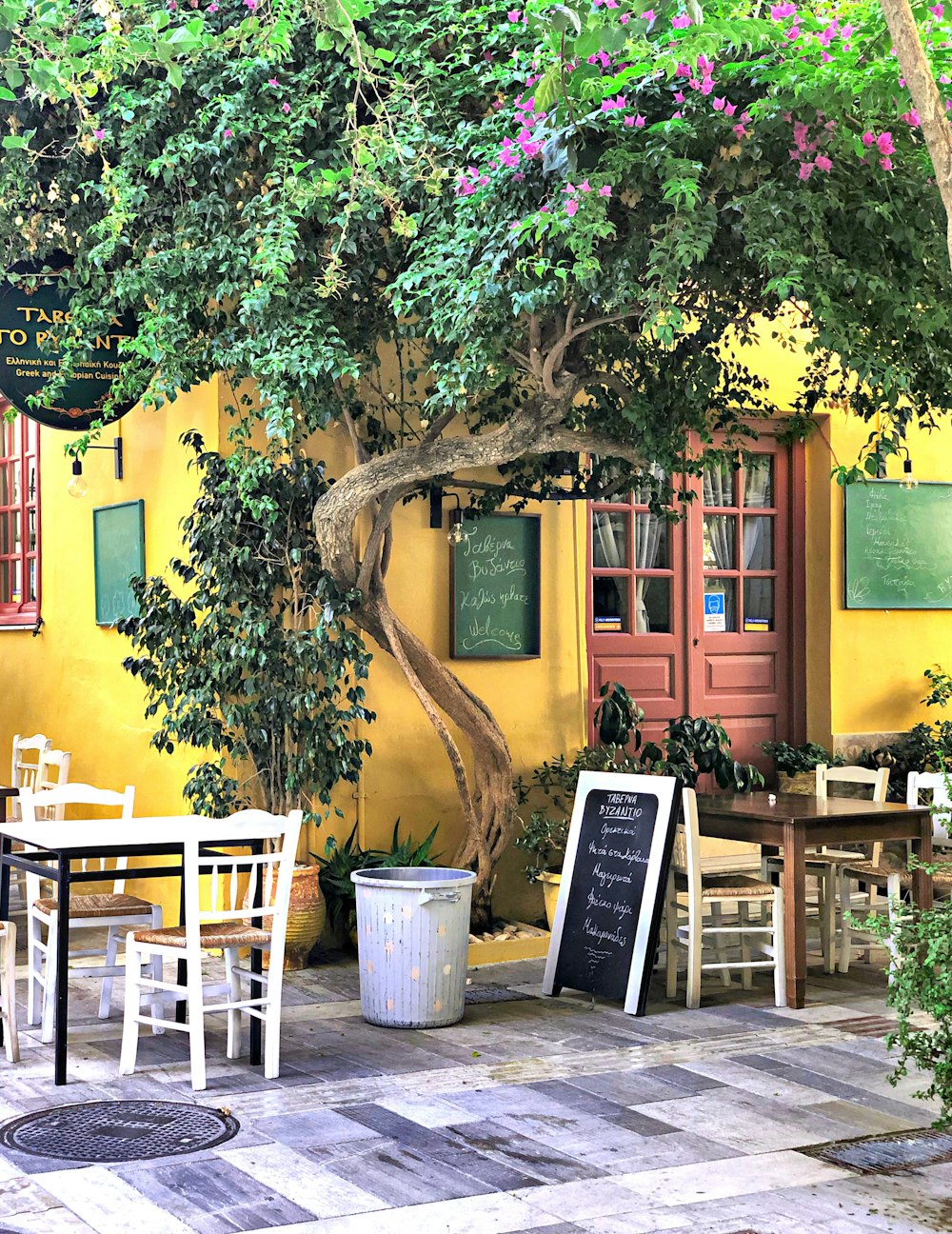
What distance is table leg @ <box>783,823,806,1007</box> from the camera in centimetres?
655

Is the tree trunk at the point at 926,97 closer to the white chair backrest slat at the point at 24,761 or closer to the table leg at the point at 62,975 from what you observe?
the table leg at the point at 62,975

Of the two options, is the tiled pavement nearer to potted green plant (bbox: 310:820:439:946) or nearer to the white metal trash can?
the white metal trash can

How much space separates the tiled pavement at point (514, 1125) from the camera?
13.6 feet

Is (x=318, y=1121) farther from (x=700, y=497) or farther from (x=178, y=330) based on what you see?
(x=700, y=497)

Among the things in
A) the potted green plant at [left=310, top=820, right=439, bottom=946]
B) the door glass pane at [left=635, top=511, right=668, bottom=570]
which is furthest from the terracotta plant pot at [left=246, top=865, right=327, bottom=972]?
the door glass pane at [left=635, top=511, right=668, bottom=570]

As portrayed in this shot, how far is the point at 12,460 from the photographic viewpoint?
10.7 m

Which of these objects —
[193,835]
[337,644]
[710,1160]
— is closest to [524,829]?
[337,644]

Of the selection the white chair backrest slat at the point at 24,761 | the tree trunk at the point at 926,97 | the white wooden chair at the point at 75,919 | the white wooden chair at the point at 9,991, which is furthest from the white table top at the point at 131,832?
the tree trunk at the point at 926,97

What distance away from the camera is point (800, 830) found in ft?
21.5

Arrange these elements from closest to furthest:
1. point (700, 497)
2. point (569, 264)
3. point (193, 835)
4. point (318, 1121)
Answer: point (318, 1121) < point (193, 835) < point (569, 264) < point (700, 497)

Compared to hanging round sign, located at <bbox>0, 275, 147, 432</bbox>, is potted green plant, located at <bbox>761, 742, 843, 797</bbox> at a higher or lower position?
lower

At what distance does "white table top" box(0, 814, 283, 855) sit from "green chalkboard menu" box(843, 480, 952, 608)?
516cm

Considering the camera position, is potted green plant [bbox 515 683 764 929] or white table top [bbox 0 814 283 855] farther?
potted green plant [bbox 515 683 764 929]

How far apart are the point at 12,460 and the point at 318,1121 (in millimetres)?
6856
